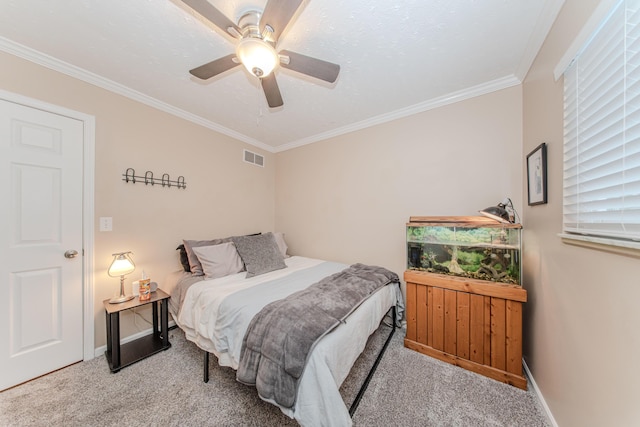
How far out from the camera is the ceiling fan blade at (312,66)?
4.32ft

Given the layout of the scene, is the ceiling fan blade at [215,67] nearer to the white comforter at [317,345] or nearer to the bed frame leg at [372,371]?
the white comforter at [317,345]

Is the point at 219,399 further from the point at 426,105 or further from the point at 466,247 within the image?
the point at 426,105

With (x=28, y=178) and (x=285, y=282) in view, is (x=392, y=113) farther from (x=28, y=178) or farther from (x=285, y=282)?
(x=28, y=178)

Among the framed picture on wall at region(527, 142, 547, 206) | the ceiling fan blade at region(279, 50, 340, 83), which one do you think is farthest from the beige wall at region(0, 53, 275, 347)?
the framed picture on wall at region(527, 142, 547, 206)

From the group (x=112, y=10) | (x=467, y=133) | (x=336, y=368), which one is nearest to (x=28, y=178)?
(x=112, y=10)

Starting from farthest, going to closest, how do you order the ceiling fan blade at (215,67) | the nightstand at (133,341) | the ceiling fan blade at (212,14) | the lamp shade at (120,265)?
the lamp shade at (120,265), the nightstand at (133,341), the ceiling fan blade at (215,67), the ceiling fan blade at (212,14)

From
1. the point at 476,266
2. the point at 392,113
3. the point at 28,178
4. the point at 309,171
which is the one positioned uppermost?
the point at 392,113

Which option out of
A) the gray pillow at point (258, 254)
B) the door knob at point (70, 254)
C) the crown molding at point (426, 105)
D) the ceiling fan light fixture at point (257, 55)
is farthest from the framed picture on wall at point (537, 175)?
the door knob at point (70, 254)

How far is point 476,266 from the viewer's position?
5.96 feet

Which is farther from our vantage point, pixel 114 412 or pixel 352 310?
pixel 352 310

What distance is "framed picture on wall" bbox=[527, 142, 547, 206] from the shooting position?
142cm

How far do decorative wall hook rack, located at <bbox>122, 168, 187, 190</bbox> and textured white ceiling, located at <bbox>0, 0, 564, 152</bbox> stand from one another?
0.78 metres

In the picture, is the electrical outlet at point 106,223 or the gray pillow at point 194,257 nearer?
the electrical outlet at point 106,223

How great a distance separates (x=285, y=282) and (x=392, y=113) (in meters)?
2.29
